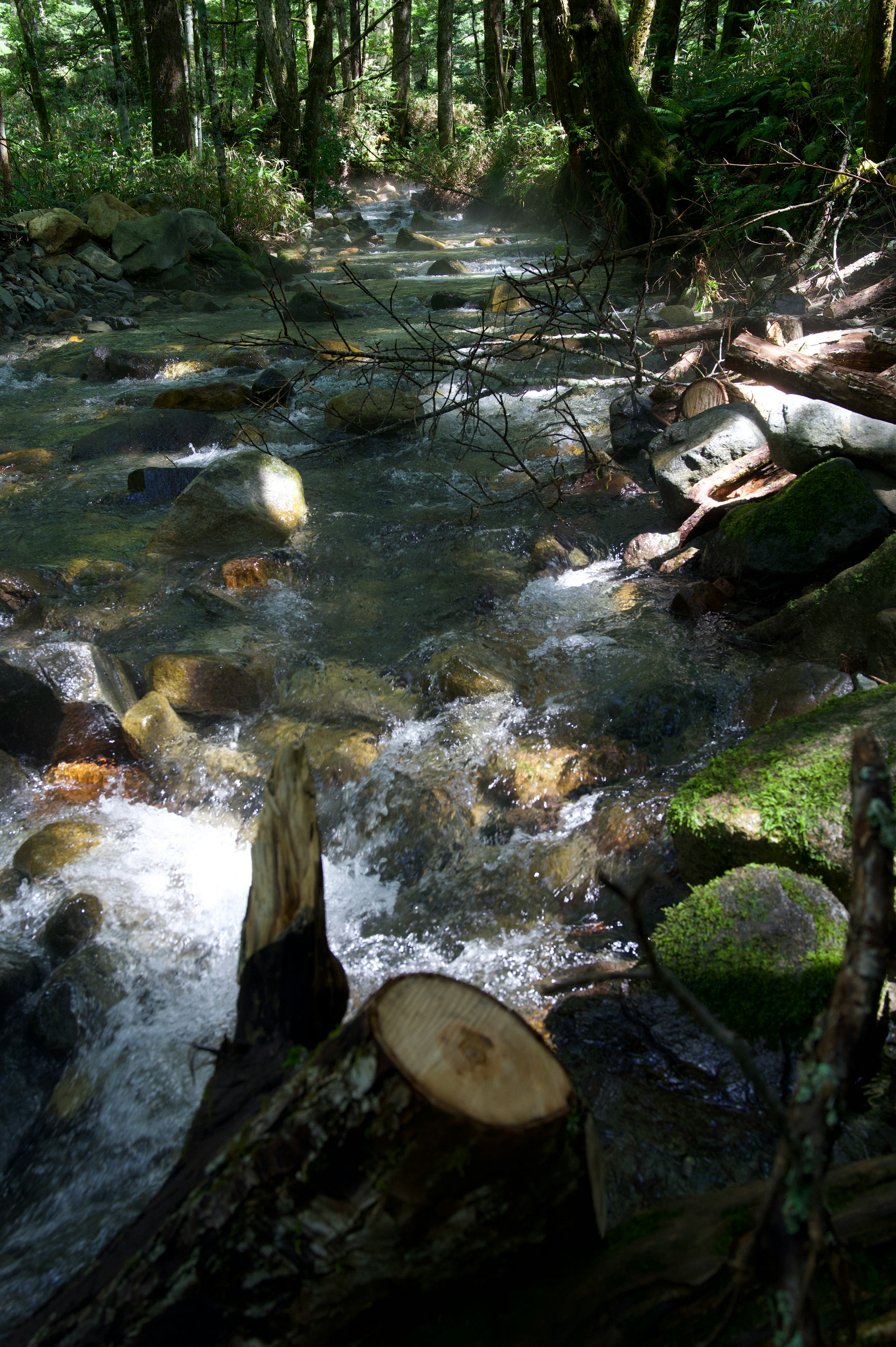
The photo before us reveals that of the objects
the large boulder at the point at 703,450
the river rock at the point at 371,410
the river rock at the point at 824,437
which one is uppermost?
the river rock at the point at 824,437

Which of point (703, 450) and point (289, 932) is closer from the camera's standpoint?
point (289, 932)

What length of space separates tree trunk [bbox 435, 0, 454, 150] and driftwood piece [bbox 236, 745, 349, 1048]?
23046mm

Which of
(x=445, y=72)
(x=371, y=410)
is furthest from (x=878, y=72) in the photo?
(x=445, y=72)

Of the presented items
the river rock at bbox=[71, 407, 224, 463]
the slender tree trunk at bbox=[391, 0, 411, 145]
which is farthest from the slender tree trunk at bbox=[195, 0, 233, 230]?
the river rock at bbox=[71, 407, 224, 463]

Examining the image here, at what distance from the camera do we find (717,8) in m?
18.0

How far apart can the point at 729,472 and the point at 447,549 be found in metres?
1.90

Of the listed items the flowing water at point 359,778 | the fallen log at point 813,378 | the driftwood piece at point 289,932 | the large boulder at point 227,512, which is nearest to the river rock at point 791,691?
the flowing water at point 359,778

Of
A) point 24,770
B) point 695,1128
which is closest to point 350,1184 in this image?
point 695,1128

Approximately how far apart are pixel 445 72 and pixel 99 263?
1285cm

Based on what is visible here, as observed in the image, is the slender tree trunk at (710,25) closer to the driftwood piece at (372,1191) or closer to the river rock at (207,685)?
the river rock at (207,685)

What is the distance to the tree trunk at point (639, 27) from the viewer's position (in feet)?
48.2

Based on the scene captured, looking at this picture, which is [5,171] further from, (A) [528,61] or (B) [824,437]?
(A) [528,61]

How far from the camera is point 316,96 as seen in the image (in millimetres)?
16328

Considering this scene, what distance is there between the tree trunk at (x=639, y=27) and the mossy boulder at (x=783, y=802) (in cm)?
1626
